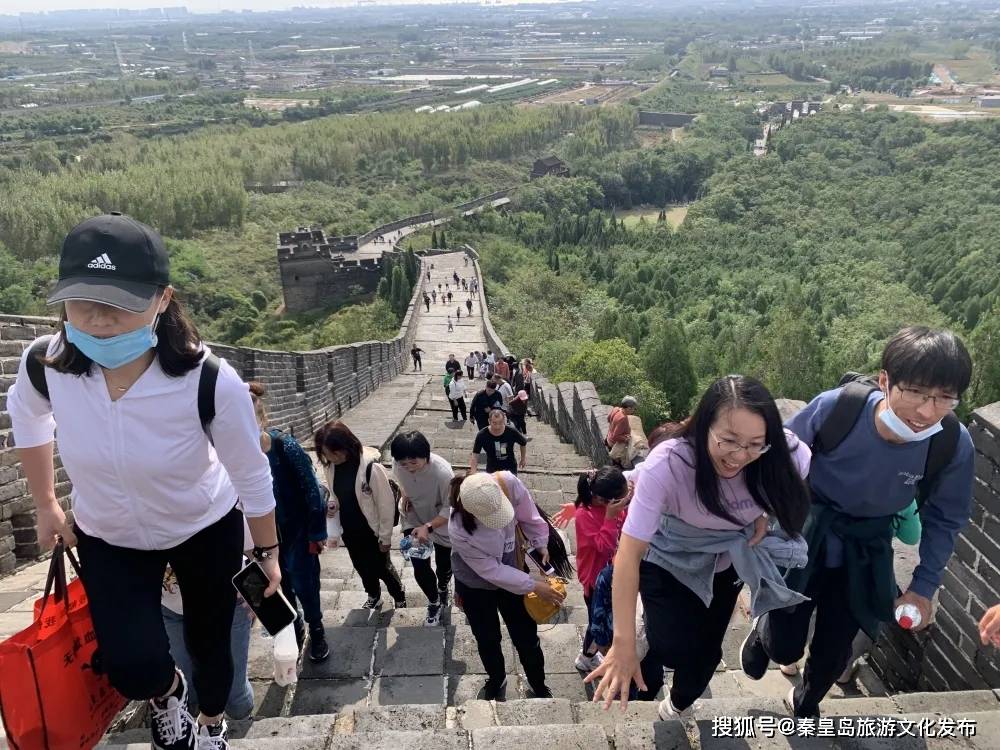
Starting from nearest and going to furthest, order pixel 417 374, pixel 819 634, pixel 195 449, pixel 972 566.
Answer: pixel 195 449
pixel 819 634
pixel 972 566
pixel 417 374

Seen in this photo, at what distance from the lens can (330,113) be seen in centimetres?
9962

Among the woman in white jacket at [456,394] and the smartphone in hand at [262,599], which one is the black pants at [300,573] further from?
the woman in white jacket at [456,394]

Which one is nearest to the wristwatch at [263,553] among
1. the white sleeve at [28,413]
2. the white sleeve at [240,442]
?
the white sleeve at [240,442]

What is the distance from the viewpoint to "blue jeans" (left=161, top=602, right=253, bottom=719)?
2383 mm

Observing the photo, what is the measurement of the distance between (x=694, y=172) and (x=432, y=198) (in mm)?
24009

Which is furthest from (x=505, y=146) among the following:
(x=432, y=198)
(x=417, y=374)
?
(x=417, y=374)

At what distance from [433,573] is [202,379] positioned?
205cm

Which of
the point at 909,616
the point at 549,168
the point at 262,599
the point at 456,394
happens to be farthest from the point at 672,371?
the point at 549,168

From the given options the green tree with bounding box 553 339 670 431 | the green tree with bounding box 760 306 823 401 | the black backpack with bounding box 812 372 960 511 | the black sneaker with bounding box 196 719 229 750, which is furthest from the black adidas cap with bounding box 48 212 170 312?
the green tree with bounding box 760 306 823 401

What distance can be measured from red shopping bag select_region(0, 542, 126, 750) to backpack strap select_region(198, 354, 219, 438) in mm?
561

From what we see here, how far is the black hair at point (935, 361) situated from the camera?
83.1 inches

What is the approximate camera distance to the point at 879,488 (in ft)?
7.64

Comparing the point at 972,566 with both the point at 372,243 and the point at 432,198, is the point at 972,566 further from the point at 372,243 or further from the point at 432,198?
the point at 432,198

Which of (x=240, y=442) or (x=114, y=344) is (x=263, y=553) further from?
(x=114, y=344)
